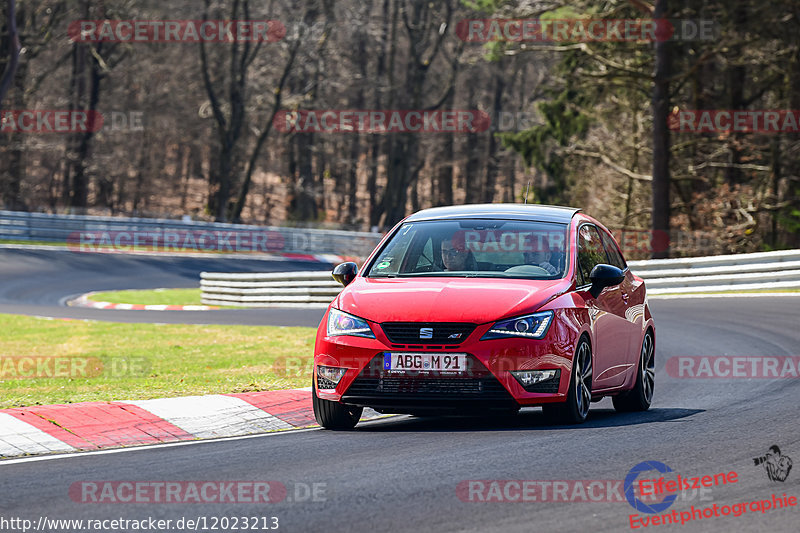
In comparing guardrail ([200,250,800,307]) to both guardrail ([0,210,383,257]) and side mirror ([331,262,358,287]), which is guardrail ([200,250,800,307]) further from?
side mirror ([331,262,358,287])

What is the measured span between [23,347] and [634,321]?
11436mm

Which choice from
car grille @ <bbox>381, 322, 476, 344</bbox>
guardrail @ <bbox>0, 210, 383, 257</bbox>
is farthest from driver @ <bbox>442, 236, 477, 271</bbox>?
guardrail @ <bbox>0, 210, 383, 257</bbox>

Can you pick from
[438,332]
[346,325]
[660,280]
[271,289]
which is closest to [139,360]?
[346,325]

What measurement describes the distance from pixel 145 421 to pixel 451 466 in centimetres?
299

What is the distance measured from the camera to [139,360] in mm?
15672

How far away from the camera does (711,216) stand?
1441 inches

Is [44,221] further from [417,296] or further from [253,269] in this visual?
[417,296]

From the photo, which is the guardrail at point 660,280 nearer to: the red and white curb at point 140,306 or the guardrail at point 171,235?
the red and white curb at point 140,306

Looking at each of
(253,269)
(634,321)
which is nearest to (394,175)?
(253,269)

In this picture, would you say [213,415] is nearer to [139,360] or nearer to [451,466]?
[451,466]

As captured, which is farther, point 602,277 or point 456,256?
point 456,256

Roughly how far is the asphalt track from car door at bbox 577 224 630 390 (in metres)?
0.39

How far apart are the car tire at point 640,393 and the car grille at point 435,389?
2267 mm

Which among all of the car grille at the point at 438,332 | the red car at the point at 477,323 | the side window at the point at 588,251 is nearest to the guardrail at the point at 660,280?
the side window at the point at 588,251
